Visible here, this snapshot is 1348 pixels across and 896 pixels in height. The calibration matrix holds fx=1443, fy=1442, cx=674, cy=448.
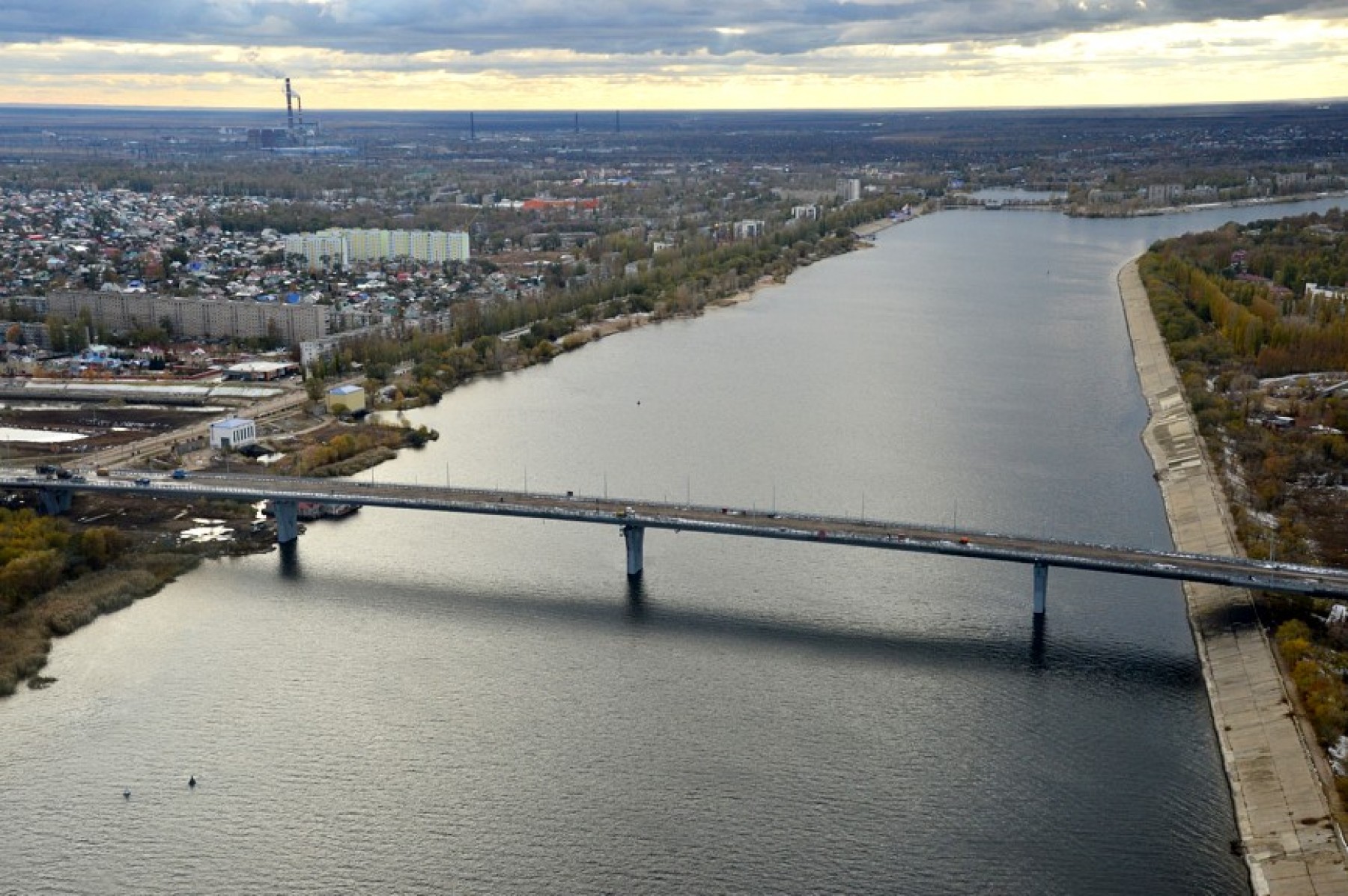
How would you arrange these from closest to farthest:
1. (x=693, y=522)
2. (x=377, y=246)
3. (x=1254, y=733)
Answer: (x=1254, y=733) → (x=693, y=522) → (x=377, y=246)

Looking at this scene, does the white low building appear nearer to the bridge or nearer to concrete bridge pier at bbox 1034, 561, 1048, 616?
the bridge

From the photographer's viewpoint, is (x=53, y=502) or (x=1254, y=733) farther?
(x=53, y=502)

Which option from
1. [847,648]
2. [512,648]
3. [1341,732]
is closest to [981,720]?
[847,648]

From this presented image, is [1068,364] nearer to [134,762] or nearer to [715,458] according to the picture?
[715,458]

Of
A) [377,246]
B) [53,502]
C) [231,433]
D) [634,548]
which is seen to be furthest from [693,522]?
[377,246]

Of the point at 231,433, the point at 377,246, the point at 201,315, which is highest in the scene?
the point at 377,246

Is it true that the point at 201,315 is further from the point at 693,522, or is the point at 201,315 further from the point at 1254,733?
the point at 1254,733

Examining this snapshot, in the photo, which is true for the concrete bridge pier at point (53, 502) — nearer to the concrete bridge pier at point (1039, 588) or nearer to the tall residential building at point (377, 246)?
the concrete bridge pier at point (1039, 588)
